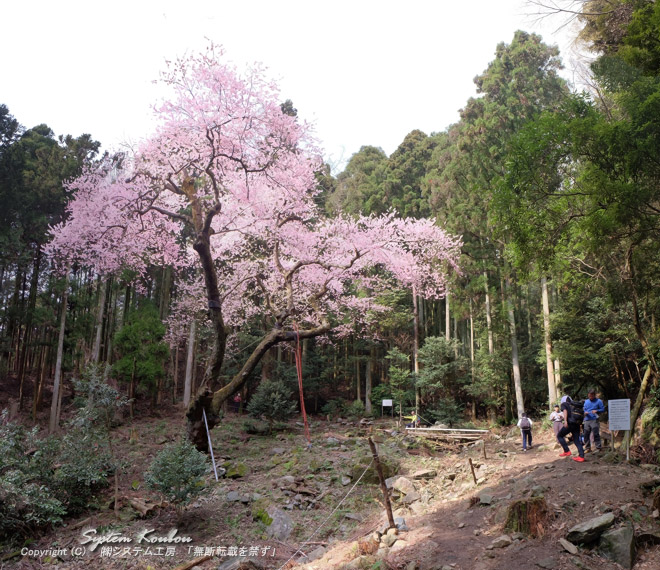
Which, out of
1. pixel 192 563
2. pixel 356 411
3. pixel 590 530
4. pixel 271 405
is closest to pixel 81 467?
pixel 192 563

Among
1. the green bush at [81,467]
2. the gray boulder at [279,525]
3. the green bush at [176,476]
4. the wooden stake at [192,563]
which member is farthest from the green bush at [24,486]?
the gray boulder at [279,525]

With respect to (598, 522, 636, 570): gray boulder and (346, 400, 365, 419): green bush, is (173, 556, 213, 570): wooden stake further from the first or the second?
(346, 400, 365, 419): green bush

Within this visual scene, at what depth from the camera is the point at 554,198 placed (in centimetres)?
632

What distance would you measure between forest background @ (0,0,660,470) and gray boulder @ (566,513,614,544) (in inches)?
121

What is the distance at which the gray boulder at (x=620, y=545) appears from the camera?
3680mm

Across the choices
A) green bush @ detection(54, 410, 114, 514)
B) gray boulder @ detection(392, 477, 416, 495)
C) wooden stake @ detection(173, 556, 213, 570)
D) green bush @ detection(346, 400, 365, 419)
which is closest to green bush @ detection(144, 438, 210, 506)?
wooden stake @ detection(173, 556, 213, 570)

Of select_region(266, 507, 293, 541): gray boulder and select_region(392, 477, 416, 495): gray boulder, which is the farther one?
select_region(392, 477, 416, 495): gray boulder

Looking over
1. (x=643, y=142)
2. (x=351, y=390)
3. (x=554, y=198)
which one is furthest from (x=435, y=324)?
(x=643, y=142)

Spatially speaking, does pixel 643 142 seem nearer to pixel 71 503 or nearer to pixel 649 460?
pixel 649 460

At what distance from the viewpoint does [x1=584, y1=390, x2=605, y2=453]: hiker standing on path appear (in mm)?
7199

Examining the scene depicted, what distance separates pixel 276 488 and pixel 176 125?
6900 mm

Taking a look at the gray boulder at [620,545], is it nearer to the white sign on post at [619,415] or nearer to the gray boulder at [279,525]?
the white sign on post at [619,415]

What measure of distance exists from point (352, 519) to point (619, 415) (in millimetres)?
4281

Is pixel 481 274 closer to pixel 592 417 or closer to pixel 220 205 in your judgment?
pixel 592 417
